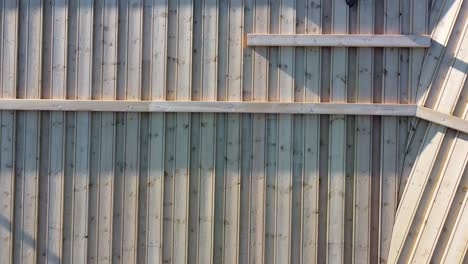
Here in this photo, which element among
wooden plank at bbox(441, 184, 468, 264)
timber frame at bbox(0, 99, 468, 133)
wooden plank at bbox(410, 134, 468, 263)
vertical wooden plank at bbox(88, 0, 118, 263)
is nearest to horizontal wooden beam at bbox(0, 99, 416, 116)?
timber frame at bbox(0, 99, 468, 133)

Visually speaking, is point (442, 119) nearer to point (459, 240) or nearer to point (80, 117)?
point (459, 240)

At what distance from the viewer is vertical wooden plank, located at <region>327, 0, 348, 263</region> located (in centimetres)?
361

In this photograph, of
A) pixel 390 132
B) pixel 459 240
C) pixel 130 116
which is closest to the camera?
pixel 459 240

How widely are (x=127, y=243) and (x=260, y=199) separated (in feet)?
4.23

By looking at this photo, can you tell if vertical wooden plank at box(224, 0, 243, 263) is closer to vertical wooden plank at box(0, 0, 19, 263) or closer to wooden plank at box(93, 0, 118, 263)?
wooden plank at box(93, 0, 118, 263)

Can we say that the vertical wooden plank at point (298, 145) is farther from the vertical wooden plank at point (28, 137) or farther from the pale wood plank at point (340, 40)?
the vertical wooden plank at point (28, 137)

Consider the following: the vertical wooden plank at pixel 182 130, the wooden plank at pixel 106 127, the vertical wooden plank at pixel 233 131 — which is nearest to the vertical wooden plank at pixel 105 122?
the wooden plank at pixel 106 127

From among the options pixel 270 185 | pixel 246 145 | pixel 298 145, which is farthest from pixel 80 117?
pixel 298 145

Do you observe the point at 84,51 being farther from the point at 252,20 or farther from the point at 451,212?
the point at 451,212

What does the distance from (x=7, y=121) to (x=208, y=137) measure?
187cm

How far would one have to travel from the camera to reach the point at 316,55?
11.9 feet

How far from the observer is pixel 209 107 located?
11.9 ft

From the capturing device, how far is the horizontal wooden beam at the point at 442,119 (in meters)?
3.44

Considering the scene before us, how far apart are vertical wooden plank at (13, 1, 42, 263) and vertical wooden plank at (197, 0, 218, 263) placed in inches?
60.4
